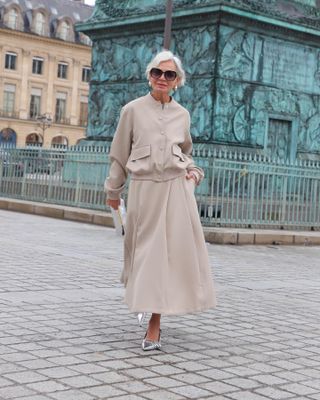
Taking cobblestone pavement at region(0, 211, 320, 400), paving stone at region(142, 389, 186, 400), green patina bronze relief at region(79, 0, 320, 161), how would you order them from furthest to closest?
green patina bronze relief at region(79, 0, 320, 161) < cobblestone pavement at region(0, 211, 320, 400) < paving stone at region(142, 389, 186, 400)

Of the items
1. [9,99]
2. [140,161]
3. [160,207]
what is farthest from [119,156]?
[9,99]

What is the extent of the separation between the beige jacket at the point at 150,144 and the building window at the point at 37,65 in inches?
2779

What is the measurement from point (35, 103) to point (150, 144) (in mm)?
71094

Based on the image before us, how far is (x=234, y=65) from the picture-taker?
1847 centimetres

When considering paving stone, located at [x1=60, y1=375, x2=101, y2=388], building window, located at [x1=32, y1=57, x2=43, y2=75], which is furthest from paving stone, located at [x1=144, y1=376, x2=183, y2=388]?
building window, located at [x1=32, y1=57, x2=43, y2=75]

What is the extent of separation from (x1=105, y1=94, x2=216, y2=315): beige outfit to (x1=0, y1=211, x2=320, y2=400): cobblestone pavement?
0.39 metres

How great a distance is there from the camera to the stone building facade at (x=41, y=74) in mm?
73062

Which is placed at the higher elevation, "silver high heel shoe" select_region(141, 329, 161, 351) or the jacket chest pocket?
the jacket chest pocket

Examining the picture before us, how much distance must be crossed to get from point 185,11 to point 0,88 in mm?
56012

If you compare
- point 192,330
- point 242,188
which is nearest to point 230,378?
point 192,330

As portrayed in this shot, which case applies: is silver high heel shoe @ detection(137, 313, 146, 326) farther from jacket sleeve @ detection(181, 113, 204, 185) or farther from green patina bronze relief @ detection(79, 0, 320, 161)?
green patina bronze relief @ detection(79, 0, 320, 161)

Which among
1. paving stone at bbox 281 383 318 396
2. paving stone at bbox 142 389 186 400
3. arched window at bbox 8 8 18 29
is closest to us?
paving stone at bbox 142 389 186 400

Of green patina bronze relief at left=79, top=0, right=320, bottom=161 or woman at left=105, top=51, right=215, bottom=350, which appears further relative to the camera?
green patina bronze relief at left=79, top=0, right=320, bottom=161

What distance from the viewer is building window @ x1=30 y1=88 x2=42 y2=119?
74.8 meters
